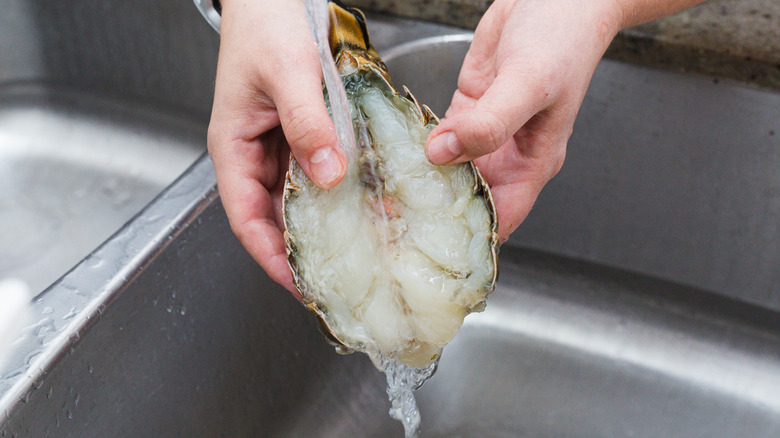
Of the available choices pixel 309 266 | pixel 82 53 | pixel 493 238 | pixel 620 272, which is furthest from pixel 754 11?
pixel 82 53

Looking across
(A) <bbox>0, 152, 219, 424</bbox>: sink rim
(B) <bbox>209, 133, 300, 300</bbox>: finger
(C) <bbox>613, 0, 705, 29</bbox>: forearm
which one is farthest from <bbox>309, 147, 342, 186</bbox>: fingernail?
(C) <bbox>613, 0, 705, 29</bbox>: forearm

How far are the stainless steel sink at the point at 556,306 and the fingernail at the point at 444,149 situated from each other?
1.02 feet

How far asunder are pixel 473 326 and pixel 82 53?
3.15ft

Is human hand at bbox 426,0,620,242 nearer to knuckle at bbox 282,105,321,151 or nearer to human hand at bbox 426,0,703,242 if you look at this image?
human hand at bbox 426,0,703,242

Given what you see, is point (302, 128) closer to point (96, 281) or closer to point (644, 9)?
point (96, 281)

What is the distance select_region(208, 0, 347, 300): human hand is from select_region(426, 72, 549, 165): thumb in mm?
92

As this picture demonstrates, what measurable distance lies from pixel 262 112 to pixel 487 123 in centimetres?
25

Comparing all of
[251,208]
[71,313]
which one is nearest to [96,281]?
[71,313]

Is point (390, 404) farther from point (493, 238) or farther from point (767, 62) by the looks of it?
point (767, 62)

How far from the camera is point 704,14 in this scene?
3.09 ft

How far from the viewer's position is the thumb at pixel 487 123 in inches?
23.4

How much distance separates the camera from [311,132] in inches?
23.7

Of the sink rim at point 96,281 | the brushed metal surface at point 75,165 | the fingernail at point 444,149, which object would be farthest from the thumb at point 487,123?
the brushed metal surface at point 75,165

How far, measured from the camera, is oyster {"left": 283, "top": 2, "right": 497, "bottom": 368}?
0.64 metres
